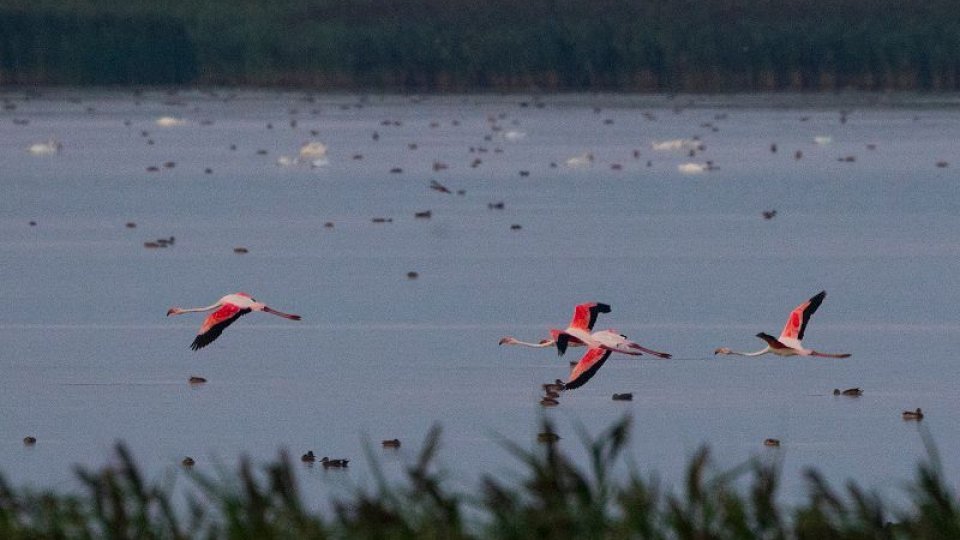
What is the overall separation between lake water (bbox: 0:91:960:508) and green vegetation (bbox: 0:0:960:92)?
3041cm

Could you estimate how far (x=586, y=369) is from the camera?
1496 cm

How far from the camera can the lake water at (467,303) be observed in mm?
13719

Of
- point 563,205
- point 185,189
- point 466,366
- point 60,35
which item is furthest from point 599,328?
point 60,35

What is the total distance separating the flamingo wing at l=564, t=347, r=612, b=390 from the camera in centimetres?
1493

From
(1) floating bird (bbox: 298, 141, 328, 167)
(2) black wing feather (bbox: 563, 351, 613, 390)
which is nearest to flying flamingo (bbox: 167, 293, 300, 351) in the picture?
(2) black wing feather (bbox: 563, 351, 613, 390)

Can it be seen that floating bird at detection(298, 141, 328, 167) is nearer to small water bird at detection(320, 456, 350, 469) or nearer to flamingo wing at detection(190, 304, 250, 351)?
flamingo wing at detection(190, 304, 250, 351)

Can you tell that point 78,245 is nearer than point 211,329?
No

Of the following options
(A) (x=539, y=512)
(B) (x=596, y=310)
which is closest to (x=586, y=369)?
(B) (x=596, y=310)

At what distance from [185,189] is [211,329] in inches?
898

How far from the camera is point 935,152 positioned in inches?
1879

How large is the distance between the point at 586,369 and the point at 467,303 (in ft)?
18.9

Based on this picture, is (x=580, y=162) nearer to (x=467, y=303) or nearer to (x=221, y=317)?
(x=467, y=303)

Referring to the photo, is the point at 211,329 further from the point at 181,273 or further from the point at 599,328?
the point at 181,273

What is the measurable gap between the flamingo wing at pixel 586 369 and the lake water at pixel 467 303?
7.6 inches
